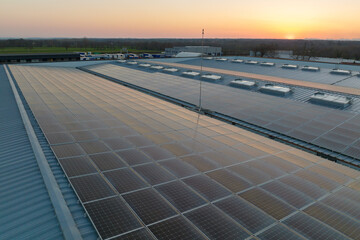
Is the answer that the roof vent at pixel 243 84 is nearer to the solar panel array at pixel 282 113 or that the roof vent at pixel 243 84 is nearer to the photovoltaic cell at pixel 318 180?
the solar panel array at pixel 282 113

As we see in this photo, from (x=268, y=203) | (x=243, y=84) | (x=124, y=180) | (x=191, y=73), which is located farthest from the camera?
(x=191, y=73)

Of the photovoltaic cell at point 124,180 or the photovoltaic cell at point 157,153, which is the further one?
the photovoltaic cell at point 157,153

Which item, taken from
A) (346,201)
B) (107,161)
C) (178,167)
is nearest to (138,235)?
(178,167)

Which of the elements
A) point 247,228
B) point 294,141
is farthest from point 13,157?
point 294,141

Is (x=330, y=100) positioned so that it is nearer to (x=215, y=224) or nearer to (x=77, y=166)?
(x=215, y=224)

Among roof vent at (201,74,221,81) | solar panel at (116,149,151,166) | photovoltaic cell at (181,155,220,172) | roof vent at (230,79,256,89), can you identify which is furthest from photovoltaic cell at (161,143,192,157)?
roof vent at (201,74,221,81)

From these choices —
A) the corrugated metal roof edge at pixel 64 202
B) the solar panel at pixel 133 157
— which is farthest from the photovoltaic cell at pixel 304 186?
the corrugated metal roof edge at pixel 64 202

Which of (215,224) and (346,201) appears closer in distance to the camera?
(215,224)
